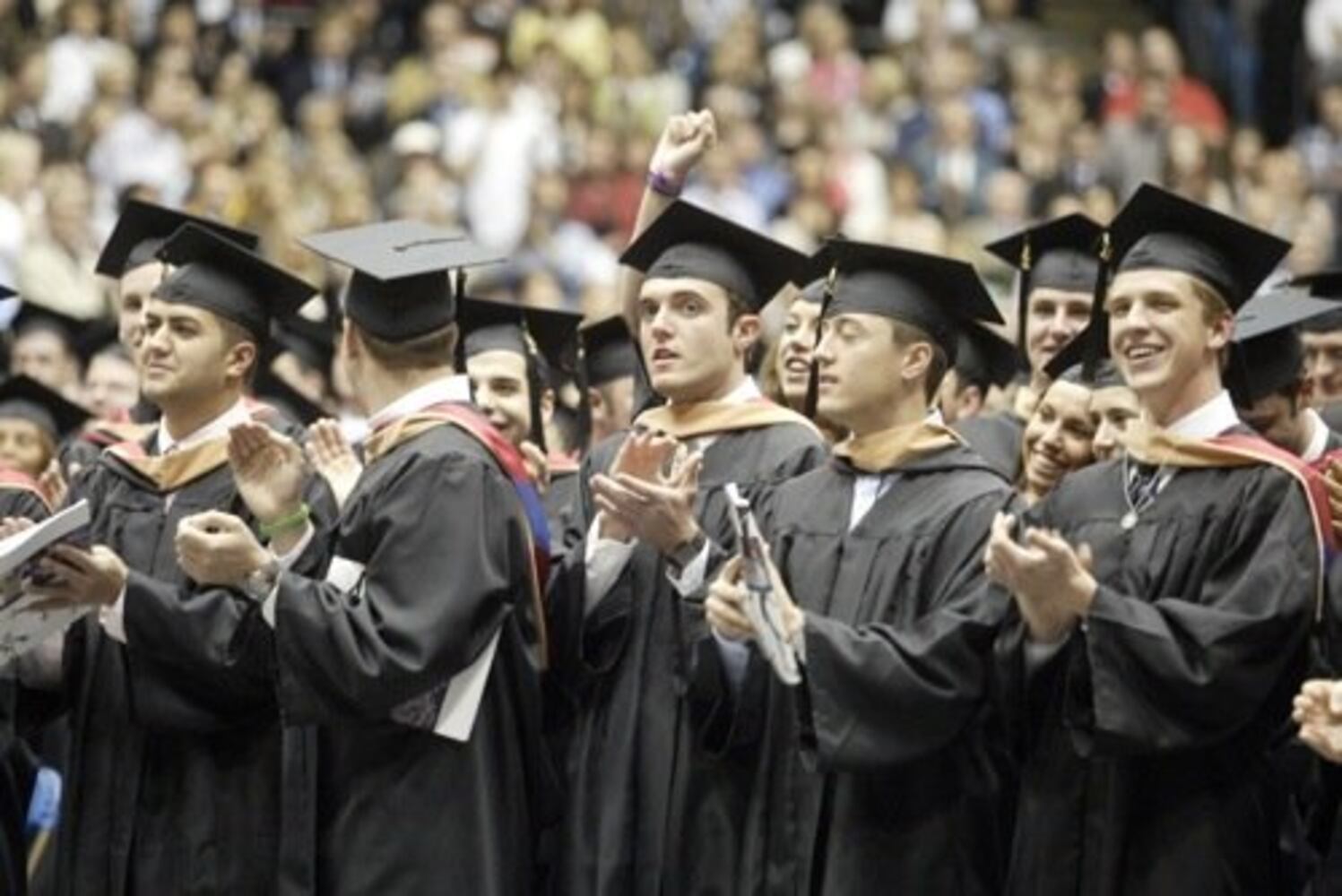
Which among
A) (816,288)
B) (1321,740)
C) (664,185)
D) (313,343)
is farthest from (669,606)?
(313,343)

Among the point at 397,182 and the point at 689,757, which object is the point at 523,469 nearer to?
the point at 689,757

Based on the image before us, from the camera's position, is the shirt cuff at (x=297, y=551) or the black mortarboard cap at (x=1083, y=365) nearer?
the shirt cuff at (x=297, y=551)

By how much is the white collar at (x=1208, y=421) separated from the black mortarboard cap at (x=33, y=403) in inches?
156

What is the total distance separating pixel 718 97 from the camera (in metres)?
18.2

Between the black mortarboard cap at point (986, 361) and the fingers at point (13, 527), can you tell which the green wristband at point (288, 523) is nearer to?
the fingers at point (13, 527)

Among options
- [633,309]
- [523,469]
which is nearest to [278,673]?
[523,469]

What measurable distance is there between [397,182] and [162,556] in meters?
9.35

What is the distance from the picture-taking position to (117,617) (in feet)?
24.8

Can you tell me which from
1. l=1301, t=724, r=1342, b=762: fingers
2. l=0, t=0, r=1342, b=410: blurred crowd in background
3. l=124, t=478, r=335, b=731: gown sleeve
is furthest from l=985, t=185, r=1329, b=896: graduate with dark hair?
l=0, t=0, r=1342, b=410: blurred crowd in background

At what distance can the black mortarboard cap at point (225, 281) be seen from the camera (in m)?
8.00

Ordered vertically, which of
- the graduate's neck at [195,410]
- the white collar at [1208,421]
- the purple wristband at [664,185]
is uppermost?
the purple wristband at [664,185]

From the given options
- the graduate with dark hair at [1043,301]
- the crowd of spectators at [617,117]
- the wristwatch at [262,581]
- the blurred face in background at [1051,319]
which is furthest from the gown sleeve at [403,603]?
the crowd of spectators at [617,117]

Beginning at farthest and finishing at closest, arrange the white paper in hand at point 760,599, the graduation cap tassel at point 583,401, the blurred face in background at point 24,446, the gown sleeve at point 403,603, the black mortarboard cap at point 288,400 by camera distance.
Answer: the black mortarboard cap at point 288,400
the blurred face in background at point 24,446
the graduation cap tassel at point 583,401
the gown sleeve at point 403,603
the white paper in hand at point 760,599

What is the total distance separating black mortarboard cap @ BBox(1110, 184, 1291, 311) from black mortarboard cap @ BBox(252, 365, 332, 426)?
11.5ft
